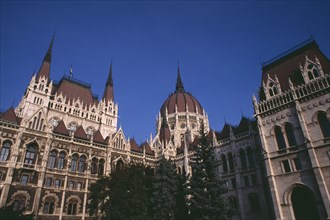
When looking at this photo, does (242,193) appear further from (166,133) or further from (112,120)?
(112,120)

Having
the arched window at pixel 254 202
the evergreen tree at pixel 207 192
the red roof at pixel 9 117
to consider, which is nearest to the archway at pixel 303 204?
the arched window at pixel 254 202

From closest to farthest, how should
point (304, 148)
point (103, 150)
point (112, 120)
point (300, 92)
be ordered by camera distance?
point (304, 148) < point (300, 92) < point (103, 150) < point (112, 120)

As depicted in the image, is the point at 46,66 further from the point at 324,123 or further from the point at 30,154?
the point at 324,123

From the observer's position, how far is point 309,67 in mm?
28219

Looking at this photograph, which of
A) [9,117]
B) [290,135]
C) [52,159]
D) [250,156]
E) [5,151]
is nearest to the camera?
[290,135]

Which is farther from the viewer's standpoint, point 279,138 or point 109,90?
point 109,90

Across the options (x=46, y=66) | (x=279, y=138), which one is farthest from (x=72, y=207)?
(x=46, y=66)

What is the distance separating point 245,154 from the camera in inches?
1336

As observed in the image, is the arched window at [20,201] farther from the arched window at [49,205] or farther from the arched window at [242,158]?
the arched window at [242,158]

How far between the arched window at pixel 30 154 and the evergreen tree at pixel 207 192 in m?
23.3

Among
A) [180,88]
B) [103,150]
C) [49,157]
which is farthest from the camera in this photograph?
[180,88]

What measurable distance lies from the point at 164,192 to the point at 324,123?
2022 cm

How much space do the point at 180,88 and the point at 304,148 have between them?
59.7 metres

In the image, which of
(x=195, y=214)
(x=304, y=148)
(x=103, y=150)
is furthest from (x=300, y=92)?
(x=103, y=150)
